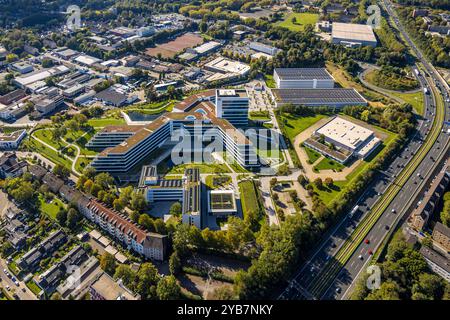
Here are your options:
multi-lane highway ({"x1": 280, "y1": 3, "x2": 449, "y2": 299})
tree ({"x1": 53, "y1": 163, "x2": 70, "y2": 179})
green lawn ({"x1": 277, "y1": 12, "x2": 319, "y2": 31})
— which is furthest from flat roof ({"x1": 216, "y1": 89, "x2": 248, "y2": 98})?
green lawn ({"x1": 277, "y1": 12, "x2": 319, "y2": 31})

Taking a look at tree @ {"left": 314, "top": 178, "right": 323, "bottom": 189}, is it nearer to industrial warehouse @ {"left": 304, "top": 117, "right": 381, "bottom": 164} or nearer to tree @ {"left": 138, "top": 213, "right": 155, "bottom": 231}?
industrial warehouse @ {"left": 304, "top": 117, "right": 381, "bottom": 164}

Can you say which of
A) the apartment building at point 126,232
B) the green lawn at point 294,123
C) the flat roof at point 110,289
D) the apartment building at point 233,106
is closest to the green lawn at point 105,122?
the apartment building at point 233,106

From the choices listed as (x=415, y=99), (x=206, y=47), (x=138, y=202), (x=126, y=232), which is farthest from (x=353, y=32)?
(x=126, y=232)

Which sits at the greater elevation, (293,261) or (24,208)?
(293,261)

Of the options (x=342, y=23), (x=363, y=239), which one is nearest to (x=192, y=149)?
(x=363, y=239)

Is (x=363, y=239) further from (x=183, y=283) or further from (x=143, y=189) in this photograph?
(x=143, y=189)
